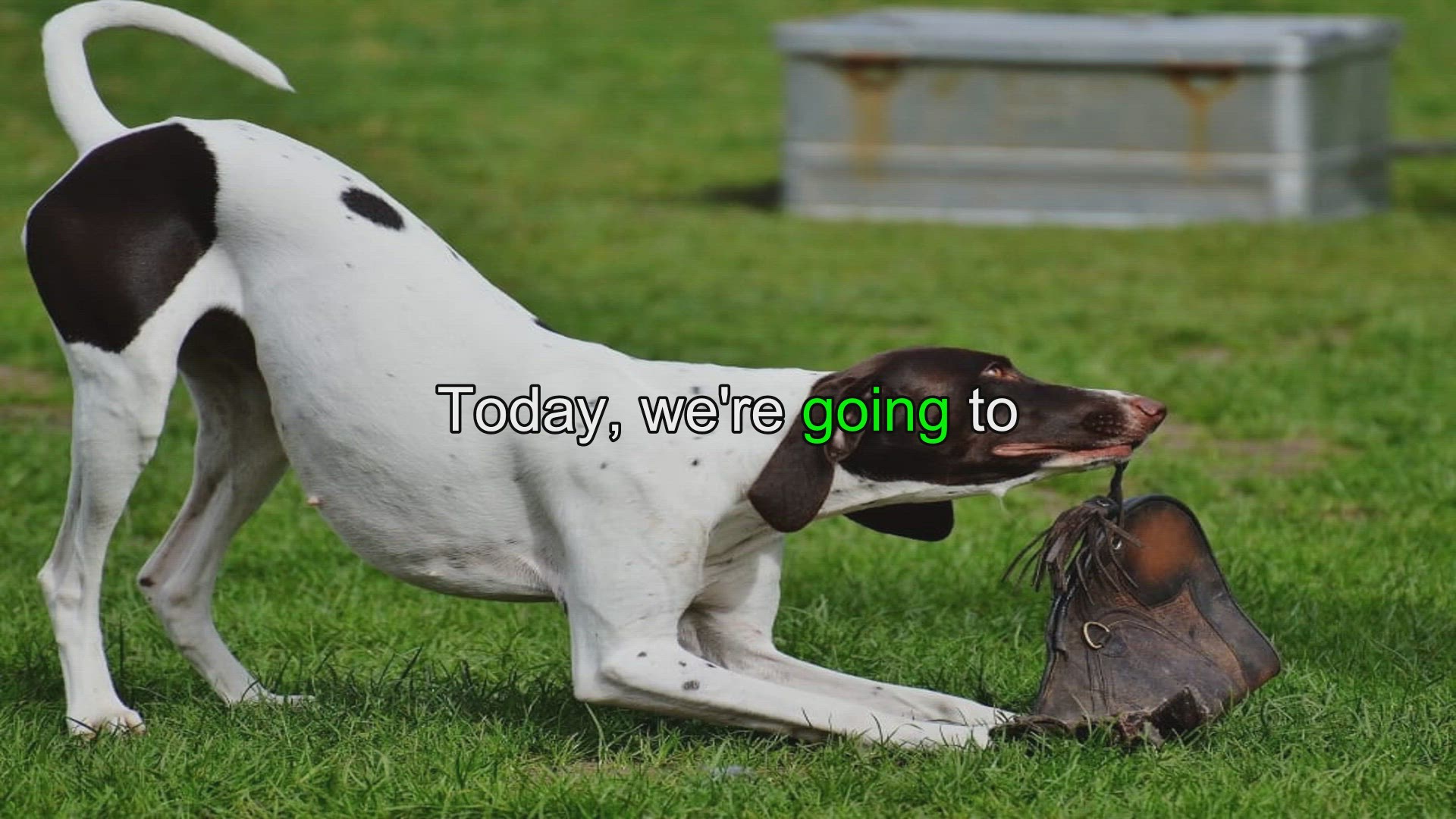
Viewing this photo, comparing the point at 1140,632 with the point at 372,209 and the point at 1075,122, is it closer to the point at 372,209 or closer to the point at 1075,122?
the point at 372,209

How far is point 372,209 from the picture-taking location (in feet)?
13.0

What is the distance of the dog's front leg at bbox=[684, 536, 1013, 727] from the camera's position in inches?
152

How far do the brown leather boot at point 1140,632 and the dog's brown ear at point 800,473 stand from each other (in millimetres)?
518

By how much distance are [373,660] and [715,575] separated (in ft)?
3.62

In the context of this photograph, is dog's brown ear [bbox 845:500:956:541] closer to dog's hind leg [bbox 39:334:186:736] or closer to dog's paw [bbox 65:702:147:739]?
dog's hind leg [bbox 39:334:186:736]

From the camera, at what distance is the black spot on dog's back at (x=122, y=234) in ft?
12.6

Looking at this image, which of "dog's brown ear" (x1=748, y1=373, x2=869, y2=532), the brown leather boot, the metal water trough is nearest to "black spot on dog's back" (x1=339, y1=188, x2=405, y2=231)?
"dog's brown ear" (x1=748, y1=373, x2=869, y2=532)

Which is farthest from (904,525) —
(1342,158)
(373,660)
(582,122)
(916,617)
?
(582,122)

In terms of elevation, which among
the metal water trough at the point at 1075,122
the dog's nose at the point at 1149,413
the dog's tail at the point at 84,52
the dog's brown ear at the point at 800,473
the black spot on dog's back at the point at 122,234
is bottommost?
the metal water trough at the point at 1075,122

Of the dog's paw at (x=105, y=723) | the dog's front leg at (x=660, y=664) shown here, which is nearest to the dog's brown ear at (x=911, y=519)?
the dog's front leg at (x=660, y=664)

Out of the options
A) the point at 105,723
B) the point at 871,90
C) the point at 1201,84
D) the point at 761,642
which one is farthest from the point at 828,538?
the point at 1201,84

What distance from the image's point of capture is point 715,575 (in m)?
3.88

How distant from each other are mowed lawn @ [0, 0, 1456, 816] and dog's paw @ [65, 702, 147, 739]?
6 centimetres

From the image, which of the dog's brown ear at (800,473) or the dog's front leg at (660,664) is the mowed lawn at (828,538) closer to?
the dog's front leg at (660,664)
